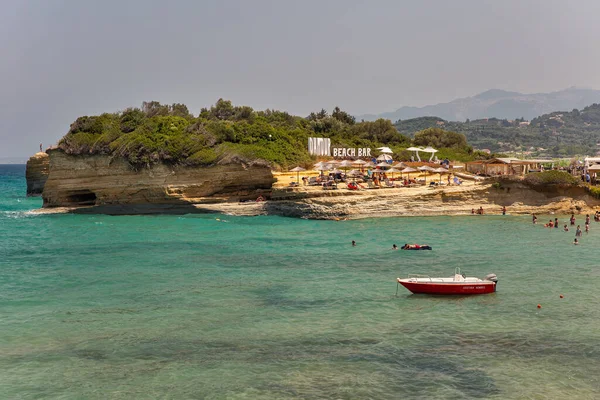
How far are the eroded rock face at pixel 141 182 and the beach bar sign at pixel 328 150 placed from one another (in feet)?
51.3

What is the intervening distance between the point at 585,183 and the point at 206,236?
113 feet

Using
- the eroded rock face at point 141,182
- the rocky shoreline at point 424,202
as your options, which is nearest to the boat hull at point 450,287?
the rocky shoreline at point 424,202

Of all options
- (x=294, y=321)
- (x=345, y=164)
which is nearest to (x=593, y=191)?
(x=345, y=164)

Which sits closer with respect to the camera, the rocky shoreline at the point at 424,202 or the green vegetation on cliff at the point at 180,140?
the rocky shoreline at the point at 424,202

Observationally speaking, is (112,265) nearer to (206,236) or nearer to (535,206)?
(206,236)

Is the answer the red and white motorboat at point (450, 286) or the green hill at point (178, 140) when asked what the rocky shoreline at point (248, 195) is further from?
the red and white motorboat at point (450, 286)

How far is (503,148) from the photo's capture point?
7554 inches

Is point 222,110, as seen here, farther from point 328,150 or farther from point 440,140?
point 440,140

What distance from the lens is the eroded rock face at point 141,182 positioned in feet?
184

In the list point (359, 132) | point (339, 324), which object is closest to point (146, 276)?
point (339, 324)

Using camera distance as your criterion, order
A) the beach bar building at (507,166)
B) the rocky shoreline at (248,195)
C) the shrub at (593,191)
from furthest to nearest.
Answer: the beach bar building at (507,166) < the shrub at (593,191) < the rocky shoreline at (248,195)

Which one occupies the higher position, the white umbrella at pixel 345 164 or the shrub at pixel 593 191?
the white umbrella at pixel 345 164

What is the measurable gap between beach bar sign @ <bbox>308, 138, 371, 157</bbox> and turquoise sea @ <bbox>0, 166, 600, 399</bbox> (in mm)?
32814

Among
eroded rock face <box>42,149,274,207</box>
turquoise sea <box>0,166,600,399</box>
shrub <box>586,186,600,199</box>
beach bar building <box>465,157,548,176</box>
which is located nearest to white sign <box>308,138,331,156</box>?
eroded rock face <box>42,149,274,207</box>
